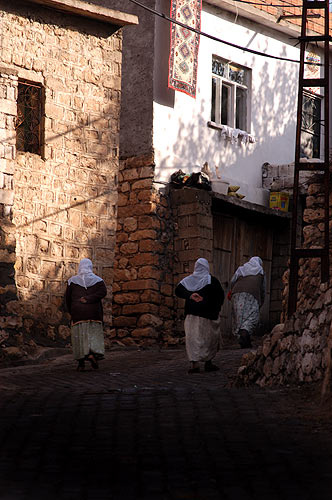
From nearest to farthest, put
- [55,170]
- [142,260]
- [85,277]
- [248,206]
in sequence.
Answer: [85,277], [55,170], [142,260], [248,206]

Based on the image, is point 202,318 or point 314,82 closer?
point 314,82

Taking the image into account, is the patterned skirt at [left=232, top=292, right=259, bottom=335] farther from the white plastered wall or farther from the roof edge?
the roof edge

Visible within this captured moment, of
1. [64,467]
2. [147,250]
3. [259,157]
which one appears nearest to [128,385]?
[64,467]

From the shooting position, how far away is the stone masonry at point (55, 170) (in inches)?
567

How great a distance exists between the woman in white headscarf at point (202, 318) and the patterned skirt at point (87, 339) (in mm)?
1072

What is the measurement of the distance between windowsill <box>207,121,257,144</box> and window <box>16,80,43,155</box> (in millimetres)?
4515

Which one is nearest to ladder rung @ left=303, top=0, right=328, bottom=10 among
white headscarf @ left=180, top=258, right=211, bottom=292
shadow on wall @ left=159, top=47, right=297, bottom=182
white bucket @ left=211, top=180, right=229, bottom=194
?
white headscarf @ left=180, top=258, right=211, bottom=292

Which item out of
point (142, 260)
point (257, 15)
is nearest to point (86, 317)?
point (142, 260)

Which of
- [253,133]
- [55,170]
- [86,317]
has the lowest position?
[86,317]

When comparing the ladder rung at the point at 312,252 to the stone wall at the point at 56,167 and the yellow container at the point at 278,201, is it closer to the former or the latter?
the stone wall at the point at 56,167

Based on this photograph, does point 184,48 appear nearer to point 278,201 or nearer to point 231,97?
point 231,97

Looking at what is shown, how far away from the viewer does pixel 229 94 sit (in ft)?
65.3

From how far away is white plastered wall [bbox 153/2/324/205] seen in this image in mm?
18281

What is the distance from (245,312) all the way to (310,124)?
23.0 feet
